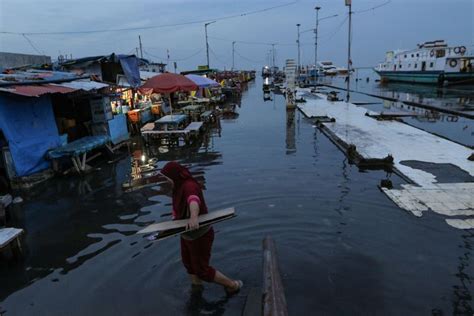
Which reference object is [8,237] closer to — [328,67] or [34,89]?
[34,89]

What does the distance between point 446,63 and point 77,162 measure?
51.1 m

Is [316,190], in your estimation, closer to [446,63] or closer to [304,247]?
[304,247]

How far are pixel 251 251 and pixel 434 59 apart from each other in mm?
55186

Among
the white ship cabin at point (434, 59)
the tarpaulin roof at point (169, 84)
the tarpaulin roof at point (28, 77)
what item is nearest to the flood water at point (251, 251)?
the tarpaulin roof at point (28, 77)

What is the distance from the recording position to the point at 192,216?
3.93m

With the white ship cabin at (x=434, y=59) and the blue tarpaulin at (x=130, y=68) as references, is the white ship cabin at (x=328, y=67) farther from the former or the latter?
the blue tarpaulin at (x=130, y=68)

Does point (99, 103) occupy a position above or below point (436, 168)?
above

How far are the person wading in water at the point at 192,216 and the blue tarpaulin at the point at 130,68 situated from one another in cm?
1432

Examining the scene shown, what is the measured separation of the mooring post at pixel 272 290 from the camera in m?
3.14

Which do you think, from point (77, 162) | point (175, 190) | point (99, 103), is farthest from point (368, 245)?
point (99, 103)

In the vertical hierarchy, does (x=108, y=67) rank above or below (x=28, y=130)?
above

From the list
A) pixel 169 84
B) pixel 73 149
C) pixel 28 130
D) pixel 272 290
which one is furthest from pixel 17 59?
pixel 272 290

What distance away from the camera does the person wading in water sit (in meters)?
4.04

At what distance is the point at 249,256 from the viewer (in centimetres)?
582
